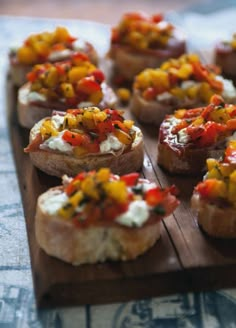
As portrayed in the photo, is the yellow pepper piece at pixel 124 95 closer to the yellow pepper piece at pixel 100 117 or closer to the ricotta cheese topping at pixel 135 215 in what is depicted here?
the yellow pepper piece at pixel 100 117

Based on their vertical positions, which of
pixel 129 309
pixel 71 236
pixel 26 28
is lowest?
pixel 26 28

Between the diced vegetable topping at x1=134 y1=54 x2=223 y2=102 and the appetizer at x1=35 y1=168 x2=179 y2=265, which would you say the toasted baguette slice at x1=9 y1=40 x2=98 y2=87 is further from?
the appetizer at x1=35 y1=168 x2=179 y2=265

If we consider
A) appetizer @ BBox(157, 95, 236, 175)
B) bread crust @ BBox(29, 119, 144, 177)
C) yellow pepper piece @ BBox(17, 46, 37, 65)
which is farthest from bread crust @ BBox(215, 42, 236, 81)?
bread crust @ BBox(29, 119, 144, 177)

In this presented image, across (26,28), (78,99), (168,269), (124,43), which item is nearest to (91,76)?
(78,99)

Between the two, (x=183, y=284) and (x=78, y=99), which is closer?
(x=183, y=284)

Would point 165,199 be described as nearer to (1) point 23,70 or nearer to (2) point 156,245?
(2) point 156,245

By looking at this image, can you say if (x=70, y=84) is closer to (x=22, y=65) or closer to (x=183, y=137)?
(x=22, y=65)
